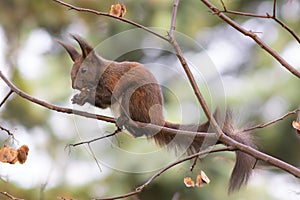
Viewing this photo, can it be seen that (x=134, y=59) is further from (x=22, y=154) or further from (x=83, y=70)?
(x=22, y=154)

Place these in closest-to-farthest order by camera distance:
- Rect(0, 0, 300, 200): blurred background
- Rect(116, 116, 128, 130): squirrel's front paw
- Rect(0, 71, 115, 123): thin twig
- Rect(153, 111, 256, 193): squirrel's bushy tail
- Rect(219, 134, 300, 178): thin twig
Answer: Rect(219, 134, 300, 178): thin twig < Rect(0, 71, 115, 123): thin twig < Rect(153, 111, 256, 193): squirrel's bushy tail < Rect(116, 116, 128, 130): squirrel's front paw < Rect(0, 0, 300, 200): blurred background

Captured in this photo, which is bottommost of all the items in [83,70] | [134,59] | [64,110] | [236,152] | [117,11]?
[134,59]

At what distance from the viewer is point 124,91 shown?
1698 mm

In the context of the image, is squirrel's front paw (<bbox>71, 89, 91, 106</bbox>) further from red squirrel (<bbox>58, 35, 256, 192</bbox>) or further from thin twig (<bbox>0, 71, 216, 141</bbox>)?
thin twig (<bbox>0, 71, 216, 141</bbox>)

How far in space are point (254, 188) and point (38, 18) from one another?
2200mm

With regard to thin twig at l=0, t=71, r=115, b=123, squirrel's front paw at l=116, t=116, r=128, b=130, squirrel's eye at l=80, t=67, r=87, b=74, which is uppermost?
thin twig at l=0, t=71, r=115, b=123

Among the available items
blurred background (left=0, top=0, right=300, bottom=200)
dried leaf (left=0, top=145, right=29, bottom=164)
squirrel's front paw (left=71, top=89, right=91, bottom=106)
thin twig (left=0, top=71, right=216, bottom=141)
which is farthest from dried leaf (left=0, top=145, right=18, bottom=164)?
blurred background (left=0, top=0, right=300, bottom=200)

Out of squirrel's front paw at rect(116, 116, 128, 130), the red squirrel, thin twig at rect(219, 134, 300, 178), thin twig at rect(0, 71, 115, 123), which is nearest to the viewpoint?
thin twig at rect(219, 134, 300, 178)

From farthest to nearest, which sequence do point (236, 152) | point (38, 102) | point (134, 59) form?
point (134, 59) → point (236, 152) → point (38, 102)

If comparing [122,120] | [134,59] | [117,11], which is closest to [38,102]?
[117,11]

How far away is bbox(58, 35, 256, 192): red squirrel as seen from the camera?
164 cm

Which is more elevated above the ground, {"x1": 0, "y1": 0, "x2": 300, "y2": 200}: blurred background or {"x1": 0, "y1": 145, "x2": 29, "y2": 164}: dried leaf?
{"x1": 0, "y1": 145, "x2": 29, "y2": 164}: dried leaf

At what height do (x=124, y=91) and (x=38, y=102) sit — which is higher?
(x=38, y=102)

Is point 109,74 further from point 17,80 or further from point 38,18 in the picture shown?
point 38,18
